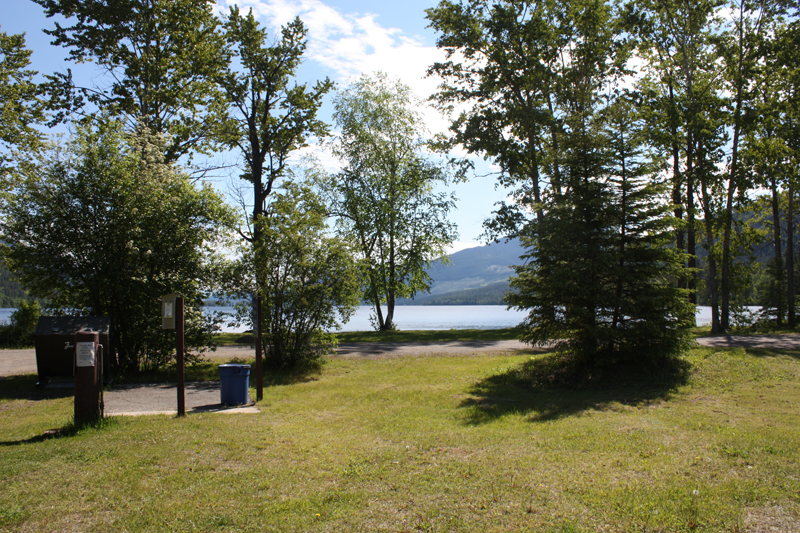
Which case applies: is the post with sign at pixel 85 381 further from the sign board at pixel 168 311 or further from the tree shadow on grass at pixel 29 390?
the tree shadow on grass at pixel 29 390

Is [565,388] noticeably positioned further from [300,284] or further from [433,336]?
[433,336]

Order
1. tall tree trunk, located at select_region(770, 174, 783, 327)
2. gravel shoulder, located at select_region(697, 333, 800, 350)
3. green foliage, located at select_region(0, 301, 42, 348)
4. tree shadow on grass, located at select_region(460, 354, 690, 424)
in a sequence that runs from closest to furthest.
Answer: tree shadow on grass, located at select_region(460, 354, 690, 424)
gravel shoulder, located at select_region(697, 333, 800, 350)
green foliage, located at select_region(0, 301, 42, 348)
tall tree trunk, located at select_region(770, 174, 783, 327)

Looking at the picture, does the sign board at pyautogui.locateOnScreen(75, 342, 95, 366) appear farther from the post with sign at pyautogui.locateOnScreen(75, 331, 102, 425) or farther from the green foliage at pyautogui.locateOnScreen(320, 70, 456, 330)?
the green foliage at pyautogui.locateOnScreen(320, 70, 456, 330)

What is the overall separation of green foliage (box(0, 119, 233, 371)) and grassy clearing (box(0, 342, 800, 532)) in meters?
2.91

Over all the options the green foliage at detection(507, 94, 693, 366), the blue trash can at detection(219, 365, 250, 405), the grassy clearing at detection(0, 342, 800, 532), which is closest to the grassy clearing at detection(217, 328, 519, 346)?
the green foliage at detection(507, 94, 693, 366)

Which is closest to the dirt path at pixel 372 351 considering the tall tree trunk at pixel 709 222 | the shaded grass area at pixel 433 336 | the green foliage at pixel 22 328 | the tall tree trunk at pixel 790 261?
the shaded grass area at pixel 433 336

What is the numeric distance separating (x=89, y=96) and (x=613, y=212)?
19681 mm

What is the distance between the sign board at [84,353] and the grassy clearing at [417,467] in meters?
0.93

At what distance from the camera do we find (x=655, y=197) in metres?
12.2

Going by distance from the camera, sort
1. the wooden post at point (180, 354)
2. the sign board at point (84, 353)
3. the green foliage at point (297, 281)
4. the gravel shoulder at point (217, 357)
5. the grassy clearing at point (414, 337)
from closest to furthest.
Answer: the sign board at point (84, 353) < the wooden post at point (180, 354) < the gravel shoulder at point (217, 357) < the green foliage at point (297, 281) < the grassy clearing at point (414, 337)

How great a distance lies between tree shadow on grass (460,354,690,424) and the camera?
941cm

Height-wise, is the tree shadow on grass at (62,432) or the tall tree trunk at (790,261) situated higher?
the tall tree trunk at (790,261)

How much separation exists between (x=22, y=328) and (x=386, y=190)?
19.1m

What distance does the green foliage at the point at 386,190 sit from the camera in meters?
30.0
